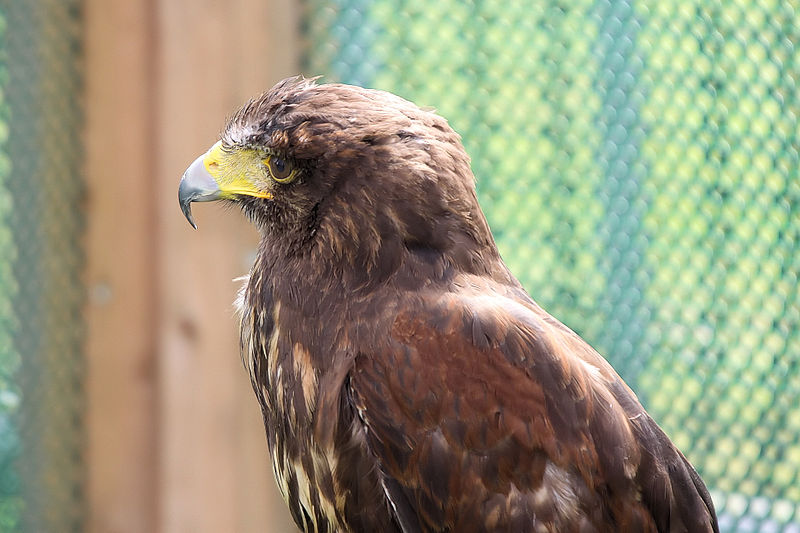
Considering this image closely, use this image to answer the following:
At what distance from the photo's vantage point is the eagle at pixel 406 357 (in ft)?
5.73

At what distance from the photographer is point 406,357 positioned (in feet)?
5.74

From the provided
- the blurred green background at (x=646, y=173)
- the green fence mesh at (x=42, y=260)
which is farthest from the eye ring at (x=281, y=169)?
the green fence mesh at (x=42, y=260)

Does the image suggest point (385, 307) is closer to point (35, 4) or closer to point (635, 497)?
point (635, 497)

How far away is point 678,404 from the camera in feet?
9.50

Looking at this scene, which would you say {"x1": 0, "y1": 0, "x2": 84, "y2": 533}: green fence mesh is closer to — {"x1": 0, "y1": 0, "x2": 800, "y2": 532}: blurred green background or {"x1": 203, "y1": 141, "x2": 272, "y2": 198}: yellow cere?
{"x1": 0, "y1": 0, "x2": 800, "y2": 532}: blurred green background

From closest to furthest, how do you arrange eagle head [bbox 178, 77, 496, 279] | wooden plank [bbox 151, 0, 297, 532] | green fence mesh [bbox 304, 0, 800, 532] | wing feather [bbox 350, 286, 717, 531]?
1. wing feather [bbox 350, 286, 717, 531]
2. eagle head [bbox 178, 77, 496, 279]
3. wooden plank [bbox 151, 0, 297, 532]
4. green fence mesh [bbox 304, 0, 800, 532]

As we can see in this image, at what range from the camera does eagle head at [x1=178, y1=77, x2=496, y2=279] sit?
1861 mm

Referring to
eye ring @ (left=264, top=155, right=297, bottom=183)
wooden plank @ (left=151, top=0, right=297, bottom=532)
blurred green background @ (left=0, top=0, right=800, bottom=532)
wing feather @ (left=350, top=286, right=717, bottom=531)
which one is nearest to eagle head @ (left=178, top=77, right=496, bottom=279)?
eye ring @ (left=264, top=155, right=297, bottom=183)

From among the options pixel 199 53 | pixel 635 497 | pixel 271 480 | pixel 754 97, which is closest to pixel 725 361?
pixel 754 97

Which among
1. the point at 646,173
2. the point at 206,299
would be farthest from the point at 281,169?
the point at 646,173

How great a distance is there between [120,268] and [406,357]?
1.45m

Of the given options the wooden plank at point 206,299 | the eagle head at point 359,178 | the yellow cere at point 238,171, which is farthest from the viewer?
the wooden plank at point 206,299

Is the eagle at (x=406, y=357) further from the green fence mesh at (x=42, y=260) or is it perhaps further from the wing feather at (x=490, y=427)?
the green fence mesh at (x=42, y=260)

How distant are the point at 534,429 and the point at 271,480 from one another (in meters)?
1.23
